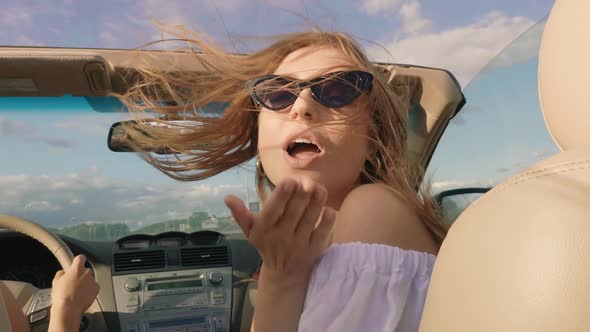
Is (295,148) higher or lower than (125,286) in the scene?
higher

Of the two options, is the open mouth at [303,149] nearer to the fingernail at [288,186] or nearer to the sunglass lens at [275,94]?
the sunglass lens at [275,94]

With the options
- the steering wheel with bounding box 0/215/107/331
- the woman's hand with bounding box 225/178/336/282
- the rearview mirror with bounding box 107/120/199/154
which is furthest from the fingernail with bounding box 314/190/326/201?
the steering wheel with bounding box 0/215/107/331

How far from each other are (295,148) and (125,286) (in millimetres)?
2041

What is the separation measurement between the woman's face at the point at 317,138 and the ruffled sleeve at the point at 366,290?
30 cm

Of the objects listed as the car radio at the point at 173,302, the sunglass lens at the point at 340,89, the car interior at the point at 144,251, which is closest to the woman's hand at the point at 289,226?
the sunglass lens at the point at 340,89

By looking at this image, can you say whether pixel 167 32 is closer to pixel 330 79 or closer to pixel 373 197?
pixel 330 79

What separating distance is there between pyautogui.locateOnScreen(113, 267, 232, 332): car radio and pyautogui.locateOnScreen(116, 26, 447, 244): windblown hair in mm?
1242

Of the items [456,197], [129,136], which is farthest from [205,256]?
[456,197]

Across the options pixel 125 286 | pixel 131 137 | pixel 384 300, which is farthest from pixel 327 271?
pixel 125 286

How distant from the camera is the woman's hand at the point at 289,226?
0.85 metres

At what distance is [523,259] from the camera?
49 cm

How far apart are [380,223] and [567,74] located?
58cm

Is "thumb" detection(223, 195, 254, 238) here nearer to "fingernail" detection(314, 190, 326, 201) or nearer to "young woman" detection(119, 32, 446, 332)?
"young woman" detection(119, 32, 446, 332)

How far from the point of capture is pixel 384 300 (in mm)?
1087
